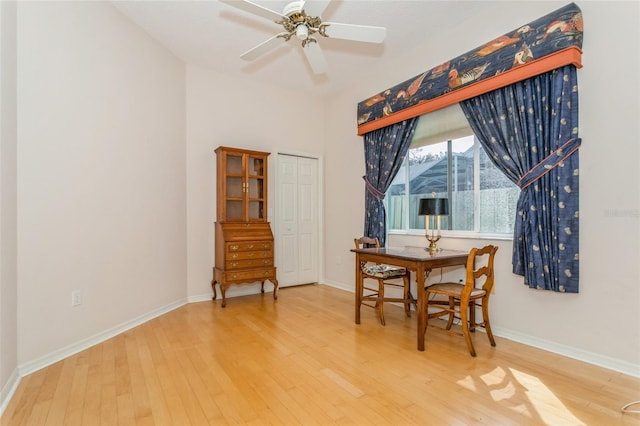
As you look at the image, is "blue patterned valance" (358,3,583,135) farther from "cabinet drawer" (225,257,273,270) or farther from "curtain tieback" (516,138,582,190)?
"cabinet drawer" (225,257,273,270)

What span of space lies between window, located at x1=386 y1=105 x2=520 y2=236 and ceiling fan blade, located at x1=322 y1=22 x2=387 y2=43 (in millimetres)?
1287

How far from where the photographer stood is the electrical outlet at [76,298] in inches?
105

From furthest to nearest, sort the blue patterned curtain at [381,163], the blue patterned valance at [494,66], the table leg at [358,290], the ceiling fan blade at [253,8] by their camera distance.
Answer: the blue patterned curtain at [381,163], the table leg at [358,290], the blue patterned valance at [494,66], the ceiling fan blade at [253,8]

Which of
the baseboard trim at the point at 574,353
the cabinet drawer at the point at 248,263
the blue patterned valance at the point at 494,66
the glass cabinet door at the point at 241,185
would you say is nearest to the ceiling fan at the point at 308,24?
→ the blue patterned valance at the point at 494,66

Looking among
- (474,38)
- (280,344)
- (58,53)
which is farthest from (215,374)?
(474,38)

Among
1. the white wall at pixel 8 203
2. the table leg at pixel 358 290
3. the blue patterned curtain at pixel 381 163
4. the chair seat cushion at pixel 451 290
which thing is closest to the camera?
the white wall at pixel 8 203

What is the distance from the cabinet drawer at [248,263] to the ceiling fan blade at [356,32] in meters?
2.73

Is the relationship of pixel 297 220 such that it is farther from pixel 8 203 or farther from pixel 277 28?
pixel 8 203

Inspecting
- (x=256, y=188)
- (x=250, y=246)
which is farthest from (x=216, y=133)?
(x=250, y=246)

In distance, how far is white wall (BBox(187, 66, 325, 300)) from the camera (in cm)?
424

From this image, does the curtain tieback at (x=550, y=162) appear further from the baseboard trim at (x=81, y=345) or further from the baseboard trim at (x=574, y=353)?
the baseboard trim at (x=81, y=345)

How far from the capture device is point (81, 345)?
2.68m

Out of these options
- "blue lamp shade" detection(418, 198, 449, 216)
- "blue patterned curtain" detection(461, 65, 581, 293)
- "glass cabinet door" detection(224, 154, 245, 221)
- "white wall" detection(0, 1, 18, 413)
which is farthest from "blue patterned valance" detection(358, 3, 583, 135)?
"white wall" detection(0, 1, 18, 413)

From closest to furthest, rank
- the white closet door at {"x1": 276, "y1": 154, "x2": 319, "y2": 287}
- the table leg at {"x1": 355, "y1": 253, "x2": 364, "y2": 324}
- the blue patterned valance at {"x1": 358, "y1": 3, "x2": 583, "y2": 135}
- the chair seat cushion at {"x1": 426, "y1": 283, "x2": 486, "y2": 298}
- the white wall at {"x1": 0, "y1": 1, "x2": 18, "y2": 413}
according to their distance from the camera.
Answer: the white wall at {"x1": 0, "y1": 1, "x2": 18, "y2": 413} < the blue patterned valance at {"x1": 358, "y1": 3, "x2": 583, "y2": 135} < the chair seat cushion at {"x1": 426, "y1": 283, "x2": 486, "y2": 298} < the table leg at {"x1": 355, "y1": 253, "x2": 364, "y2": 324} < the white closet door at {"x1": 276, "y1": 154, "x2": 319, "y2": 287}
